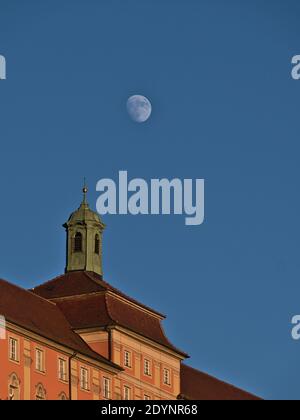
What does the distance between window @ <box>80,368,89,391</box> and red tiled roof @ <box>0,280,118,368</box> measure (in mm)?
999

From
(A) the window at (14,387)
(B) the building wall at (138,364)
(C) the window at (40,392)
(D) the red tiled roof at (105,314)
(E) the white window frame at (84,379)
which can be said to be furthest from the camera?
(D) the red tiled roof at (105,314)

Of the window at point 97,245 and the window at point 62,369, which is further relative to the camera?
the window at point 97,245

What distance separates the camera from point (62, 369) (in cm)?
12562

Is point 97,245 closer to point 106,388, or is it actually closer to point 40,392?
point 106,388

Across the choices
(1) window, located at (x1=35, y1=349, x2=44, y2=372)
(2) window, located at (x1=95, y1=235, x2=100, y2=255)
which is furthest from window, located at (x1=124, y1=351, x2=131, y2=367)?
(2) window, located at (x1=95, y1=235, x2=100, y2=255)

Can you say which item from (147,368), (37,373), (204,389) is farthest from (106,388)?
(204,389)

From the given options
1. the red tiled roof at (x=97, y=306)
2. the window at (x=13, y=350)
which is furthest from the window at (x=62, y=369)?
the red tiled roof at (x=97, y=306)

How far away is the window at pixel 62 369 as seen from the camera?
125 meters

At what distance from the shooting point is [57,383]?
12450 centimetres

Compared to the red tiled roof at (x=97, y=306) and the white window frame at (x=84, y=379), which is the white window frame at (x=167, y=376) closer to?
the red tiled roof at (x=97, y=306)

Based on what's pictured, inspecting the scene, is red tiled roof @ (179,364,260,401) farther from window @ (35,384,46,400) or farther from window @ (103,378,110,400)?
window @ (35,384,46,400)

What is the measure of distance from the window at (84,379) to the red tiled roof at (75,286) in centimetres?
839
